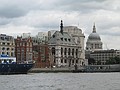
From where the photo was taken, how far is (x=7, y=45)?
190 metres

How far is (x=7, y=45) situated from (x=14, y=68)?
51792 millimetres

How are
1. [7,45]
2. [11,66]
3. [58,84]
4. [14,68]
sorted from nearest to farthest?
[58,84] < [11,66] < [14,68] < [7,45]

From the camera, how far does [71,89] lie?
61781mm

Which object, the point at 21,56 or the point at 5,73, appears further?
the point at 21,56

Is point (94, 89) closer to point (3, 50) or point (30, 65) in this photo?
point (30, 65)

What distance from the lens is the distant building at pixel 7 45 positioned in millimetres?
188800

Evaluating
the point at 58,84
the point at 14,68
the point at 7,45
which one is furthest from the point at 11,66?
the point at 58,84

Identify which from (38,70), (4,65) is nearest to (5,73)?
(4,65)

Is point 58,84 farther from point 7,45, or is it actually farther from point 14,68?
point 7,45

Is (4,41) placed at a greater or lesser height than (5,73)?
greater

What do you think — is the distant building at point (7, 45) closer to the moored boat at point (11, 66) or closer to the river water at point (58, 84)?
the moored boat at point (11, 66)

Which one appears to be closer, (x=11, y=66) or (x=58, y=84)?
(x=58, y=84)

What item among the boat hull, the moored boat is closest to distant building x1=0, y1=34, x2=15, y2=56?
the moored boat

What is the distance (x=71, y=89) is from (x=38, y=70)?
411 ft
